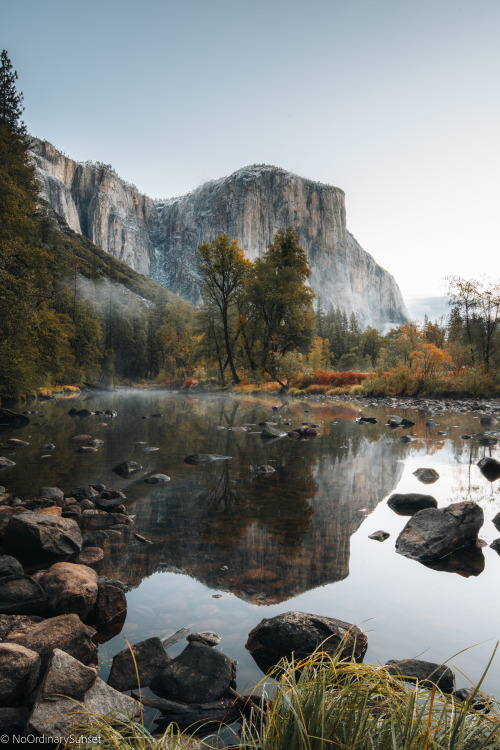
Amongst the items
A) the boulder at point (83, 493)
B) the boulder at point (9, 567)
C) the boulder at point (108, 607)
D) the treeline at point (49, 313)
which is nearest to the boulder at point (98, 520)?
the boulder at point (83, 493)

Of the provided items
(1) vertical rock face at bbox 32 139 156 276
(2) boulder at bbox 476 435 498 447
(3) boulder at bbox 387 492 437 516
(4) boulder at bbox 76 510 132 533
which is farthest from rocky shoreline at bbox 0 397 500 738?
(1) vertical rock face at bbox 32 139 156 276

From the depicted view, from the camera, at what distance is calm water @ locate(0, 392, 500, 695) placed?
371 centimetres

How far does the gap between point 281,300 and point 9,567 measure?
1347 inches

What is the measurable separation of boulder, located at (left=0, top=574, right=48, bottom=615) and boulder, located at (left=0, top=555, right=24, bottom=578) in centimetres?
27

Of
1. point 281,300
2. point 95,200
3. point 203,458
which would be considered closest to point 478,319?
point 281,300

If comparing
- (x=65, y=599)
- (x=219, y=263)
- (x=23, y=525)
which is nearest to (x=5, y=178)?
(x=23, y=525)

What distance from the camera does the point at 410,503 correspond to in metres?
7.18

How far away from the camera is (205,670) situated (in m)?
2.95

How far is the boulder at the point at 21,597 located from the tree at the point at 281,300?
34373mm

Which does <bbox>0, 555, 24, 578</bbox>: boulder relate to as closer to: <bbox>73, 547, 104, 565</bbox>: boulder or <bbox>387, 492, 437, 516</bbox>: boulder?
<bbox>73, 547, 104, 565</bbox>: boulder

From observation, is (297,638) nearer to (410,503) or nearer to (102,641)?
(102,641)

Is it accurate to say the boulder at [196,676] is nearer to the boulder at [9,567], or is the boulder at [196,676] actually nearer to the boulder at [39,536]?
the boulder at [9,567]

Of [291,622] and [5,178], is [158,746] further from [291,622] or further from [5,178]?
[5,178]

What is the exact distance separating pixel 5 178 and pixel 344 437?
55.4ft
